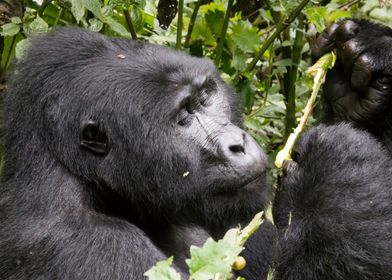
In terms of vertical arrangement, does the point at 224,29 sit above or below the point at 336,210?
below

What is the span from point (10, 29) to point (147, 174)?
1.32 m

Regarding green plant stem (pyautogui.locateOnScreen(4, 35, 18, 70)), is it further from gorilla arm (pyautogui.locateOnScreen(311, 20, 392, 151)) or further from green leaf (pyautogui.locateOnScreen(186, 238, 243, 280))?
green leaf (pyautogui.locateOnScreen(186, 238, 243, 280))

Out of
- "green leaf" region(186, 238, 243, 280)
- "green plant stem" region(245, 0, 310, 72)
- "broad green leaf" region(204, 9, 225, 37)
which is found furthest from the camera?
"broad green leaf" region(204, 9, 225, 37)

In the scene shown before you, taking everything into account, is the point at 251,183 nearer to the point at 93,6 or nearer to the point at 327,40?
the point at 327,40

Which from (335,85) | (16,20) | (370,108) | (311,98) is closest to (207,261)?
(311,98)

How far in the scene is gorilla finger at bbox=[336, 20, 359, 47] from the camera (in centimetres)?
418

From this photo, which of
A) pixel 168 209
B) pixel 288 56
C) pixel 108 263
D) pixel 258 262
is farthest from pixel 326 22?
pixel 108 263

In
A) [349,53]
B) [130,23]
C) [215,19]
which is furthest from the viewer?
[215,19]

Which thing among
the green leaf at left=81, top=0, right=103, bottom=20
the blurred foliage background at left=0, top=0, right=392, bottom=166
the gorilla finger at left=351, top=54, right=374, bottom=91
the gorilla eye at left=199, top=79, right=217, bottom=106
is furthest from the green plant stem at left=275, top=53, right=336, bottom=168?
the green leaf at left=81, top=0, right=103, bottom=20

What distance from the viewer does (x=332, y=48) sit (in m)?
4.26

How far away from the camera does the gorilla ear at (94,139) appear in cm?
338

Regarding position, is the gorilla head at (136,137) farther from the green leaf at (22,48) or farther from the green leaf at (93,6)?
the green leaf at (93,6)

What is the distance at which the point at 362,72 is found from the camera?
13.3 ft

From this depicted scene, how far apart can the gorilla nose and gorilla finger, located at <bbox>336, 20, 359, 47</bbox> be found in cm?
105
